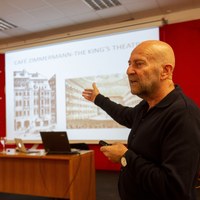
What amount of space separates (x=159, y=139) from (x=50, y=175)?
2393 mm

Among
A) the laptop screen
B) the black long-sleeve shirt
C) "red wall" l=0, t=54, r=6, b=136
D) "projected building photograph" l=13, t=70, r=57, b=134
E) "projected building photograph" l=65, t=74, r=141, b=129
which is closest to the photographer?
the black long-sleeve shirt

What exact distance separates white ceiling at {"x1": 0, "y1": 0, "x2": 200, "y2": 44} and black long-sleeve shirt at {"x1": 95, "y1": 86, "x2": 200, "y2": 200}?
11.8 feet

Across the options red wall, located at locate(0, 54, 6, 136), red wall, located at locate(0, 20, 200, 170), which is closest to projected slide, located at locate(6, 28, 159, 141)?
red wall, located at locate(0, 54, 6, 136)

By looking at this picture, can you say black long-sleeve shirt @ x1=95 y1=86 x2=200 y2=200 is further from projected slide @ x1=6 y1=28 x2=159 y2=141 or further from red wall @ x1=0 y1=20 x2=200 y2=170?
red wall @ x1=0 y1=20 x2=200 y2=170

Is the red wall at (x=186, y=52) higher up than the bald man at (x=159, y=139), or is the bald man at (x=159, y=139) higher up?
the red wall at (x=186, y=52)

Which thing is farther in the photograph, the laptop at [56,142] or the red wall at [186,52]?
the red wall at [186,52]

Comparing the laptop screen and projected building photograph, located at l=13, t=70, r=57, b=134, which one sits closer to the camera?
the laptop screen

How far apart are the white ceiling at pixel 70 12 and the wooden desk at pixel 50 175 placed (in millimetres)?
2617

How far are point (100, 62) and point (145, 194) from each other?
404cm

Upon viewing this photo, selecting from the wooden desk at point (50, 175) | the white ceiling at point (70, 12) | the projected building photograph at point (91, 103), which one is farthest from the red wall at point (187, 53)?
the wooden desk at point (50, 175)

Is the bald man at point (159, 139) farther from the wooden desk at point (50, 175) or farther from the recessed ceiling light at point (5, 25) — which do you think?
the recessed ceiling light at point (5, 25)

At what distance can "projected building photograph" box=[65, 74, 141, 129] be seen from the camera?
15.6 feet

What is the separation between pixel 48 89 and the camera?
5.42 m

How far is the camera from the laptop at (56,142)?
9.48 feet
